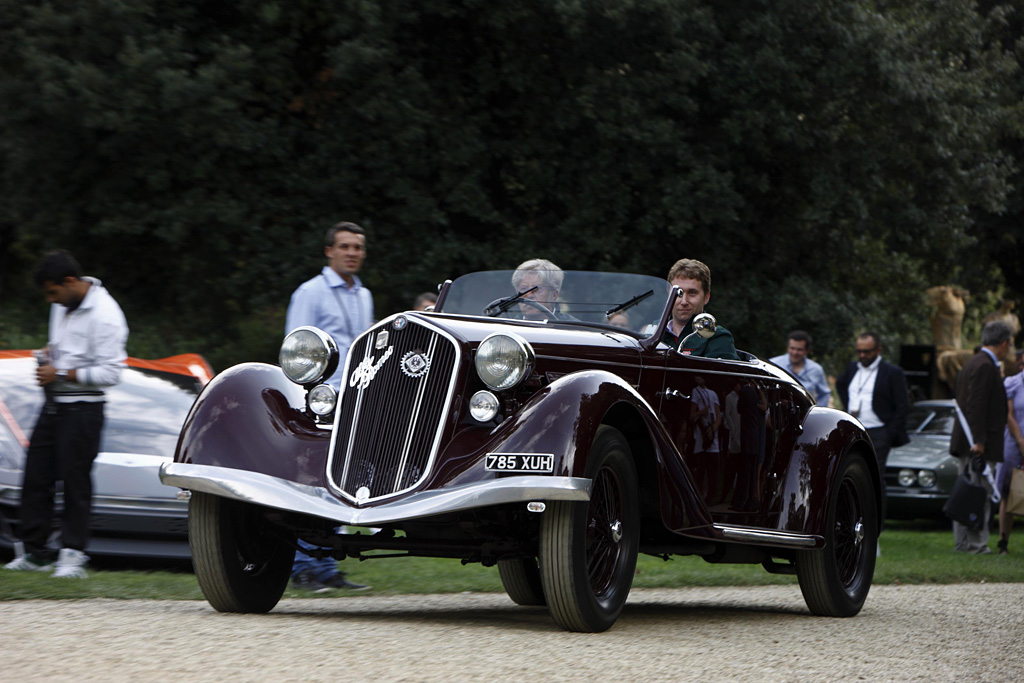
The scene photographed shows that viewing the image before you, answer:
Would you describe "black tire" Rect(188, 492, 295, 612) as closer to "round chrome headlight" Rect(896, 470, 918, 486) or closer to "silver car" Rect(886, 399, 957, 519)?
"silver car" Rect(886, 399, 957, 519)

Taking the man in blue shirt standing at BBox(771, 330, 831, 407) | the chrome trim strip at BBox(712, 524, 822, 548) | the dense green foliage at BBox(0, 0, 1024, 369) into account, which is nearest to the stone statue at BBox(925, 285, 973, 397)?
the dense green foliage at BBox(0, 0, 1024, 369)

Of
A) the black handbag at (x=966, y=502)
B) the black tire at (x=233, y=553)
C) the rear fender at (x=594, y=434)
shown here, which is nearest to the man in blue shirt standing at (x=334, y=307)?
the black tire at (x=233, y=553)

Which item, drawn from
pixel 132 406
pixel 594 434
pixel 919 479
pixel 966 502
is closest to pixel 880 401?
pixel 966 502

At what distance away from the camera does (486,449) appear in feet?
18.5

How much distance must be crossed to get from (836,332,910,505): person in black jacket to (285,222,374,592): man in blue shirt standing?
6.02 m

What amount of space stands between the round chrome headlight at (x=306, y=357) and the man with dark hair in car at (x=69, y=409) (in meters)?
1.93

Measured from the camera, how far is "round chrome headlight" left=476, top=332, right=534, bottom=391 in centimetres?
572

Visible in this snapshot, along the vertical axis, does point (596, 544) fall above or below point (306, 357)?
below

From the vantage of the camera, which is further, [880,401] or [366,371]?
[880,401]

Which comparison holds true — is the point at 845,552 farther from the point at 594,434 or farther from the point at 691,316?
the point at 594,434

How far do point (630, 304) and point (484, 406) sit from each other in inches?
54.8

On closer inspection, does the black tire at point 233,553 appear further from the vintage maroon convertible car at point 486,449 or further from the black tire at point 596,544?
the black tire at point 596,544

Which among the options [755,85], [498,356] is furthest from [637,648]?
[755,85]

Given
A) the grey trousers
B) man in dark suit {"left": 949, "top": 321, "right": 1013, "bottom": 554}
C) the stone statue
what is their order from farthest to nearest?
1. the stone statue
2. the grey trousers
3. man in dark suit {"left": 949, "top": 321, "right": 1013, "bottom": 554}
